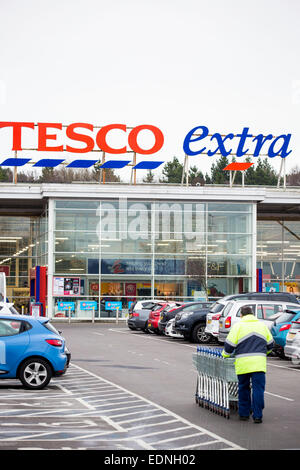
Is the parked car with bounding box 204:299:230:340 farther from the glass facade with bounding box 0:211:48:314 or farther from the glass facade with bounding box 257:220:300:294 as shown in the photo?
the glass facade with bounding box 0:211:48:314

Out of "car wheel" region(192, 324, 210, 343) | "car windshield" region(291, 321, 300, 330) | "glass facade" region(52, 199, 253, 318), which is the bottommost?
"car wheel" region(192, 324, 210, 343)

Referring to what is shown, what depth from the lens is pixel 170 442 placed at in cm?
959

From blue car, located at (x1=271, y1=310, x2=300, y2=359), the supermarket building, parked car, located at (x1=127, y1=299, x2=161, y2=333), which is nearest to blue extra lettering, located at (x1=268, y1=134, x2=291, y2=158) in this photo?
the supermarket building

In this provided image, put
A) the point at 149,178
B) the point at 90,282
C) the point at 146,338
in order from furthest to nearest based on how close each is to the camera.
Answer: the point at 149,178, the point at 90,282, the point at 146,338

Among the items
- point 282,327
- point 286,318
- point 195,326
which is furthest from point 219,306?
point 282,327

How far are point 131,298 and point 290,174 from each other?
228 feet

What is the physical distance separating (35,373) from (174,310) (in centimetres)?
1691

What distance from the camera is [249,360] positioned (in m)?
11.6

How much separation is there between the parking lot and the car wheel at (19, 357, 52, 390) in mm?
174

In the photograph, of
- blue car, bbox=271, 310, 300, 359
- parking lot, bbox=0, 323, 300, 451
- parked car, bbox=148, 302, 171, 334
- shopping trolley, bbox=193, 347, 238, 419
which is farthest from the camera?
parked car, bbox=148, 302, 171, 334

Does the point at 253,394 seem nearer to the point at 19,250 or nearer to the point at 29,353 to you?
the point at 29,353

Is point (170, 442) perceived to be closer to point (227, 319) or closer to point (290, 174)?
point (227, 319)

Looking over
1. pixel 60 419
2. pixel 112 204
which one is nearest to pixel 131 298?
pixel 112 204

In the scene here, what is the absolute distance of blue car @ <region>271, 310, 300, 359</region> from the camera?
2200 centimetres
